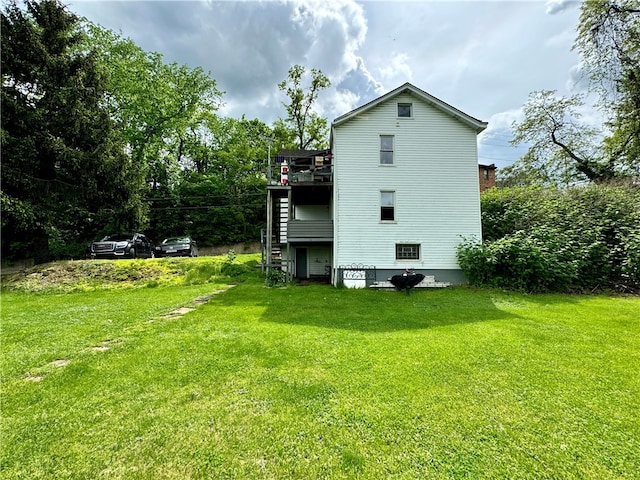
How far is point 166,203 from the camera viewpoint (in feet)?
78.9

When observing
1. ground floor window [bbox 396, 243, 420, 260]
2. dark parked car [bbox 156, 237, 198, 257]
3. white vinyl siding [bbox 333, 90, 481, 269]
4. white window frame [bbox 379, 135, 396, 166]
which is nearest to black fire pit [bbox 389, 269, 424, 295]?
white vinyl siding [bbox 333, 90, 481, 269]

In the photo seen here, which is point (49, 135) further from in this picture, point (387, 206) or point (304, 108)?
point (304, 108)

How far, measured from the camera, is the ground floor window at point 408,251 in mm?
12766

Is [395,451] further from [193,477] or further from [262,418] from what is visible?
[193,477]

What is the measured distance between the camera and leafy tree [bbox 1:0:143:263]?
12.2 metres

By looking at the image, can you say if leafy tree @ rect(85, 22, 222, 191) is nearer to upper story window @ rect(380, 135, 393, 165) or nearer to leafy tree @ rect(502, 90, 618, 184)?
upper story window @ rect(380, 135, 393, 165)

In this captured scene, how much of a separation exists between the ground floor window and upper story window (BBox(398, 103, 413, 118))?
5.82 m

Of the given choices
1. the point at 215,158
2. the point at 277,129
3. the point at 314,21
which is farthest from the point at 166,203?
the point at 314,21

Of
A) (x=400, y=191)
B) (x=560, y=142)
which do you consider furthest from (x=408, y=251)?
(x=560, y=142)

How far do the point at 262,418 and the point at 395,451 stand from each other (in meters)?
1.34

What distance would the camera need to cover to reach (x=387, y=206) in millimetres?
12953

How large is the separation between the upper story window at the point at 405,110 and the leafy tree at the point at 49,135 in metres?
13.5

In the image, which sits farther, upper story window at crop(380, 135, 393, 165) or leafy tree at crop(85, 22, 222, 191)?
leafy tree at crop(85, 22, 222, 191)

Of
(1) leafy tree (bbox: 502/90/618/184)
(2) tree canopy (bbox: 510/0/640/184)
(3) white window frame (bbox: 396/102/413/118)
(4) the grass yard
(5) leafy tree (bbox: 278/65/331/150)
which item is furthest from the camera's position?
(5) leafy tree (bbox: 278/65/331/150)
